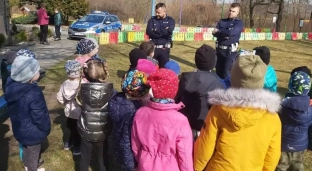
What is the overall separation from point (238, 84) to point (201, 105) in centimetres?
89

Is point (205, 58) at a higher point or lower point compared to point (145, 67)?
higher

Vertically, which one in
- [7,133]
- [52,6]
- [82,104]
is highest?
[52,6]

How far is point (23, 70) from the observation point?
3.17 metres

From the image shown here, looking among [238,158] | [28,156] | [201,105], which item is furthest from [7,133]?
[238,158]

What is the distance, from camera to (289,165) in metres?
3.57

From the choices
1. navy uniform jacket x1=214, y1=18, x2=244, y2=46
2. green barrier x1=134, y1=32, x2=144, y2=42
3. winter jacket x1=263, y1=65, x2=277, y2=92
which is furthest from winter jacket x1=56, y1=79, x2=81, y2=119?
green barrier x1=134, y1=32, x2=144, y2=42

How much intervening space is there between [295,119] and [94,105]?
2.14 metres

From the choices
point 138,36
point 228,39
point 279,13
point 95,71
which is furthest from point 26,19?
point 95,71

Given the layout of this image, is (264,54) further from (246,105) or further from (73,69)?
(73,69)

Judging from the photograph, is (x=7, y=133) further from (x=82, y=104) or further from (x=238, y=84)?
(x=238, y=84)

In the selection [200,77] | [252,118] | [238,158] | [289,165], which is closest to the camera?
[252,118]

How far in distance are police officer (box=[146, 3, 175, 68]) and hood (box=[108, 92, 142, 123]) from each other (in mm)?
3766

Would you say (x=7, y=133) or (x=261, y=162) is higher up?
(x=261, y=162)

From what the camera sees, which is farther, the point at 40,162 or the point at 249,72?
the point at 40,162
